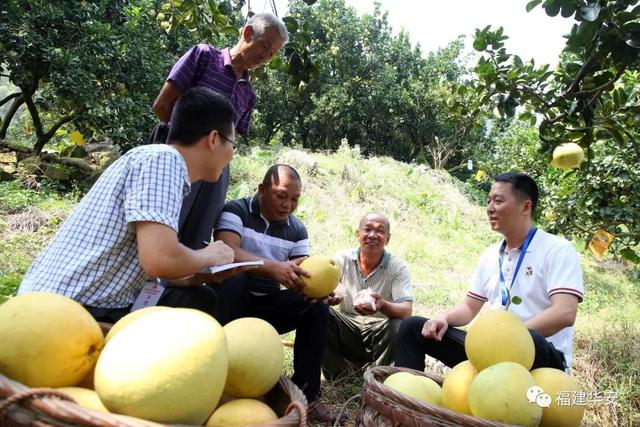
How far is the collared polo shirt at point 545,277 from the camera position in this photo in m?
2.45

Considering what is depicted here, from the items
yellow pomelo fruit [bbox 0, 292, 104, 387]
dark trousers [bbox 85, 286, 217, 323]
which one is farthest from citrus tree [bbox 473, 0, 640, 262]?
yellow pomelo fruit [bbox 0, 292, 104, 387]

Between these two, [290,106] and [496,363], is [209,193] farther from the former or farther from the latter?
[290,106]

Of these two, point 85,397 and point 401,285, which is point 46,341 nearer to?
point 85,397

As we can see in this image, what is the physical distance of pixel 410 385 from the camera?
179 cm

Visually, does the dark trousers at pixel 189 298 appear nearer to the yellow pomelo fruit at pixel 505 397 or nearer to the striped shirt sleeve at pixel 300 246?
the striped shirt sleeve at pixel 300 246

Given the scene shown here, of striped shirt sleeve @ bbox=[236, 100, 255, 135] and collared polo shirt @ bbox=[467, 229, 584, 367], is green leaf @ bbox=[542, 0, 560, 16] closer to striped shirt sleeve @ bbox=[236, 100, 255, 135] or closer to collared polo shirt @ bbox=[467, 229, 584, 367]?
collared polo shirt @ bbox=[467, 229, 584, 367]

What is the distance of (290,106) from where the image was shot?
70.0ft

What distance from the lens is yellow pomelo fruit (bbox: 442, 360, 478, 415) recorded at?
1.67 meters

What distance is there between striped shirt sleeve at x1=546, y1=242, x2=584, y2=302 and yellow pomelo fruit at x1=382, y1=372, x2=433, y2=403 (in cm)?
98

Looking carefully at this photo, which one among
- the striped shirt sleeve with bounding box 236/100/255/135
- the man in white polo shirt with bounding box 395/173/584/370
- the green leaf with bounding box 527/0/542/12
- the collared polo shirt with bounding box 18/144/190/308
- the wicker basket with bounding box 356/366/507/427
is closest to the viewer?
the wicker basket with bounding box 356/366/507/427

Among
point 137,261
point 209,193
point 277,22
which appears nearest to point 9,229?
point 209,193

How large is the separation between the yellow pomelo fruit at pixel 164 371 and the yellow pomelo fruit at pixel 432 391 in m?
1.00

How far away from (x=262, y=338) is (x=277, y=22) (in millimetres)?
1990

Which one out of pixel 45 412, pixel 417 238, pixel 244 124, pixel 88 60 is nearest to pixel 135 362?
pixel 45 412
